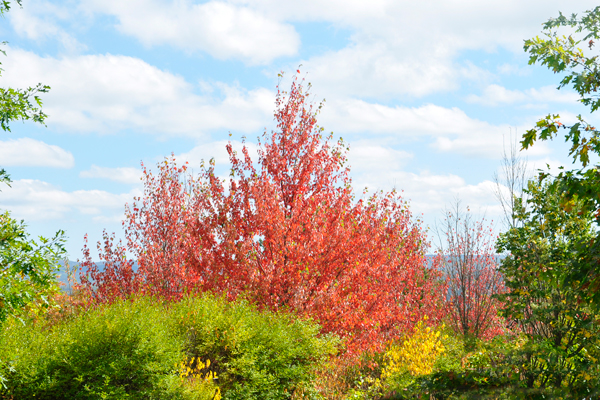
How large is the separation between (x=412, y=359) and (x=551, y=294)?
4.30 metres

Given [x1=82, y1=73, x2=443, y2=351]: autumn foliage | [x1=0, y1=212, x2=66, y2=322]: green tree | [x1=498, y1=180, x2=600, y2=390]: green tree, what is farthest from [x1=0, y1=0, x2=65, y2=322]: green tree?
[x1=498, y1=180, x2=600, y2=390]: green tree

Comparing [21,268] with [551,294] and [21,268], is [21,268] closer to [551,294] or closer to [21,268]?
[21,268]

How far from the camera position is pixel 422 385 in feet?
22.5

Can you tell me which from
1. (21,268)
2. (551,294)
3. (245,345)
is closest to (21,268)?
(21,268)

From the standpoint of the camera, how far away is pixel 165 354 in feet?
22.9

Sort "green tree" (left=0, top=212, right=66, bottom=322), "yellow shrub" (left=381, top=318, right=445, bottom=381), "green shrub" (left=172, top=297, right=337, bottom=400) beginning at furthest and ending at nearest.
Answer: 1. "yellow shrub" (left=381, top=318, right=445, bottom=381)
2. "green shrub" (left=172, top=297, right=337, bottom=400)
3. "green tree" (left=0, top=212, right=66, bottom=322)

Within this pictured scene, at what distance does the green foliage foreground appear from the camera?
262 inches

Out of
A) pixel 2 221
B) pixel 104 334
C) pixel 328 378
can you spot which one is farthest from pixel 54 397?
pixel 328 378

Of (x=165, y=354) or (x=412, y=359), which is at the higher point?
(x=165, y=354)

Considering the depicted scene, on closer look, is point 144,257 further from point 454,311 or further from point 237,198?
point 454,311

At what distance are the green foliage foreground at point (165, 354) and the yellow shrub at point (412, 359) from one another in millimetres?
1661

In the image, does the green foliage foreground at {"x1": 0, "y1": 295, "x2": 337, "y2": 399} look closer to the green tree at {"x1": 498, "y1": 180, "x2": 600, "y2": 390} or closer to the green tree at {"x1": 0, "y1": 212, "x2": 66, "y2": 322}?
the green tree at {"x1": 0, "y1": 212, "x2": 66, "y2": 322}

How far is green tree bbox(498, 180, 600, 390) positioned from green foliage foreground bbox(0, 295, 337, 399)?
11.3ft

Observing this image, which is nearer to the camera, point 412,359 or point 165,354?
point 165,354
